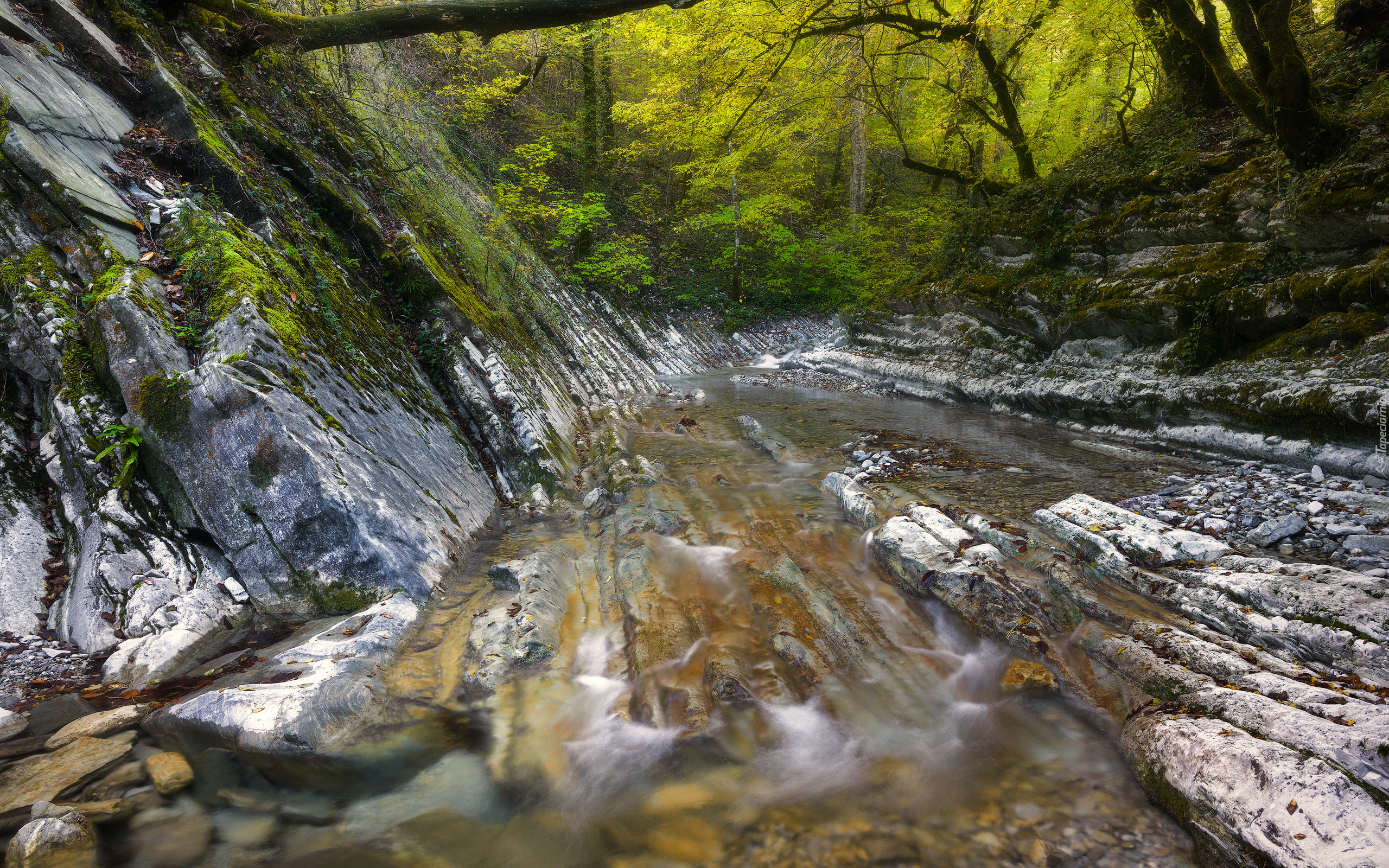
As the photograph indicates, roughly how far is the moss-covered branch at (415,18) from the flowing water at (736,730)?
623cm

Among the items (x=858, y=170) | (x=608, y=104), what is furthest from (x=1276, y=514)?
(x=608, y=104)

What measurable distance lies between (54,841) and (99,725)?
0.74 meters

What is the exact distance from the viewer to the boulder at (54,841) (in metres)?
2.22

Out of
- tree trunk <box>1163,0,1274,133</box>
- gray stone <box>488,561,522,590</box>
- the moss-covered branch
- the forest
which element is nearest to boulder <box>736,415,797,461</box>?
gray stone <box>488,561,522,590</box>

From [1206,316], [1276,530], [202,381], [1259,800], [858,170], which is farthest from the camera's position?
[858,170]

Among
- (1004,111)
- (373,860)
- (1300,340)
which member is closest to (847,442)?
(1300,340)

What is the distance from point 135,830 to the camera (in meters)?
2.51

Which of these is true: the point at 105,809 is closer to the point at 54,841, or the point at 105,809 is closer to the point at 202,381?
the point at 54,841

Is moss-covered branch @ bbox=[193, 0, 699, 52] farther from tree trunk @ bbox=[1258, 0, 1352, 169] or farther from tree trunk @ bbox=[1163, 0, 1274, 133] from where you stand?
tree trunk @ bbox=[1258, 0, 1352, 169]

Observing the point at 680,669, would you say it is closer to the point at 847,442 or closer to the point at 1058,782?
the point at 1058,782

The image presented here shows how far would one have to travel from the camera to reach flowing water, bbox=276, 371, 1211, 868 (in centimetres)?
278

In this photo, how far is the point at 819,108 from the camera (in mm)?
14477

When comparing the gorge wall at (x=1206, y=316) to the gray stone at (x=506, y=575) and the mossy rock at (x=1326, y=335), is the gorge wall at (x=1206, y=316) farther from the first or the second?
the gray stone at (x=506, y=575)

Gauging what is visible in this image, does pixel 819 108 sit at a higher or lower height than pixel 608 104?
lower
